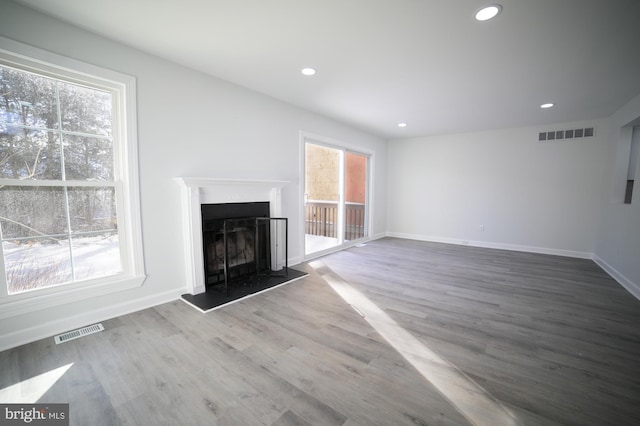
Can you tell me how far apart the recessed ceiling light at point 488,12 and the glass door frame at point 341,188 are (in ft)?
9.29

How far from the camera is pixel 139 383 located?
5.51 feet

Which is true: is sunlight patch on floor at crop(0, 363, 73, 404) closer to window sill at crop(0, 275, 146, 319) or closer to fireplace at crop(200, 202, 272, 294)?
window sill at crop(0, 275, 146, 319)

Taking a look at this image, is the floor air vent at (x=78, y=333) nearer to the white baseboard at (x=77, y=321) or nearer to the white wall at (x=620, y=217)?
the white baseboard at (x=77, y=321)

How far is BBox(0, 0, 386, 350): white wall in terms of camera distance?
6.89ft

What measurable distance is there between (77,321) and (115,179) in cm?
131

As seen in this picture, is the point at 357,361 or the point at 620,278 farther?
the point at 620,278

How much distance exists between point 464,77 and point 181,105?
3.21 metres

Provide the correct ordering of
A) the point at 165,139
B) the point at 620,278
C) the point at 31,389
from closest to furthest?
the point at 31,389
the point at 165,139
the point at 620,278

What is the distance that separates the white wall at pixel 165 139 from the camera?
210 cm

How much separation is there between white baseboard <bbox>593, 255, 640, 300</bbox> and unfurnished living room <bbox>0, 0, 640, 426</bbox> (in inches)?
Answer: 1.5

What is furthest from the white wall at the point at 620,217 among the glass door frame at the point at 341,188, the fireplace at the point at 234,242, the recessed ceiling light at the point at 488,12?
the fireplace at the point at 234,242

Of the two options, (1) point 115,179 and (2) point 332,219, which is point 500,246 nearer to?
(2) point 332,219

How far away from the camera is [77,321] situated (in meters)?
2.29

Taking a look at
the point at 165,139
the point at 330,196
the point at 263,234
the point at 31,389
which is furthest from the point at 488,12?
the point at 330,196
